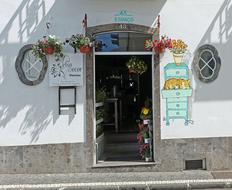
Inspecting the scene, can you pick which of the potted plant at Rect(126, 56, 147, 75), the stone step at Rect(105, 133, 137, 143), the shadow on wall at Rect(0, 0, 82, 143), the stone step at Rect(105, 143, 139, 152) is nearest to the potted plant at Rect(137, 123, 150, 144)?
the stone step at Rect(105, 143, 139, 152)

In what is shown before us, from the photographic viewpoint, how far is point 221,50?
956cm

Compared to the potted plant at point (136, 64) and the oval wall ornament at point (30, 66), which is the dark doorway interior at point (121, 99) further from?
the oval wall ornament at point (30, 66)

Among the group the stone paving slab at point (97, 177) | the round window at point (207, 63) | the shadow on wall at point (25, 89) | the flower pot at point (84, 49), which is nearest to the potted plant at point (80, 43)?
the flower pot at point (84, 49)

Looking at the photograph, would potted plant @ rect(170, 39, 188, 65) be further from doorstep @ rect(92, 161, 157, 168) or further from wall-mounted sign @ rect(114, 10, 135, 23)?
doorstep @ rect(92, 161, 157, 168)

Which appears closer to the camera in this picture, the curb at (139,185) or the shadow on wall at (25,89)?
the curb at (139,185)

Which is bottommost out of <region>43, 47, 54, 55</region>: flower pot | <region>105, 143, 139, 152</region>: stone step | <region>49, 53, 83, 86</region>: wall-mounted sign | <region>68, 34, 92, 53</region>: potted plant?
<region>105, 143, 139, 152</region>: stone step

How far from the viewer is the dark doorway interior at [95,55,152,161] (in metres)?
10.6

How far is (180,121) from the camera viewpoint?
9438mm

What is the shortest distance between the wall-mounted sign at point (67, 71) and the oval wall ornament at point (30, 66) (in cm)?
20

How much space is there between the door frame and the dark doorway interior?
77 cm

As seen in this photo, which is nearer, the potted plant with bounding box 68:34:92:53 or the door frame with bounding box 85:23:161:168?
the potted plant with bounding box 68:34:92:53

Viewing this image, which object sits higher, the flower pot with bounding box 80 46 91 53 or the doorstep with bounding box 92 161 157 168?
the flower pot with bounding box 80 46 91 53

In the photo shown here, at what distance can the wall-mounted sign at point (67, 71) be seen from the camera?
29.9 feet

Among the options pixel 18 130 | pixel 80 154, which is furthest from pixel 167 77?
pixel 18 130
